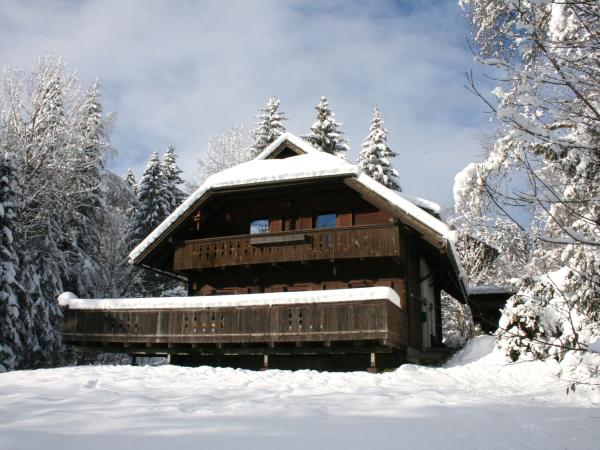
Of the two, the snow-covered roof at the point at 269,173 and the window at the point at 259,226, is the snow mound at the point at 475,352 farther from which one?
the window at the point at 259,226

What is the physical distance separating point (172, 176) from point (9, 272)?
19525 mm

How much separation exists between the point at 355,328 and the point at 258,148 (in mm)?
23336

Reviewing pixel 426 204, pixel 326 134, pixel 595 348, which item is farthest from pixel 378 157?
pixel 595 348

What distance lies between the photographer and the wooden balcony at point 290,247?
1744cm

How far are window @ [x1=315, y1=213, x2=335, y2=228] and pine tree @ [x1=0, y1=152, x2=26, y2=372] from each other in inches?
434

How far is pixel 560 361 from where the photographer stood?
1382 cm

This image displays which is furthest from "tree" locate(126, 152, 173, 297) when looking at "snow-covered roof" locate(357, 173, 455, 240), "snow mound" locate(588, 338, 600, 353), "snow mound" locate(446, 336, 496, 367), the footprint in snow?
"snow mound" locate(588, 338, 600, 353)

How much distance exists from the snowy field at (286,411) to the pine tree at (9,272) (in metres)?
7.48

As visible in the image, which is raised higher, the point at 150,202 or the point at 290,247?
the point at 150,202

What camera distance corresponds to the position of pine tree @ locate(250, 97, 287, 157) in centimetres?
3666

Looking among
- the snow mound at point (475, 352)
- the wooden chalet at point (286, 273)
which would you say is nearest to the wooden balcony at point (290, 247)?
the wooden chalet at point (286, 273)

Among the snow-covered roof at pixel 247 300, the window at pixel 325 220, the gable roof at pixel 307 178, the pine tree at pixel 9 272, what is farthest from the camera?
the window at pixel 325 220

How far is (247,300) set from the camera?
1638cm

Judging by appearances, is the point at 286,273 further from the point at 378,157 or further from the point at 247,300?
the point at 378,157
